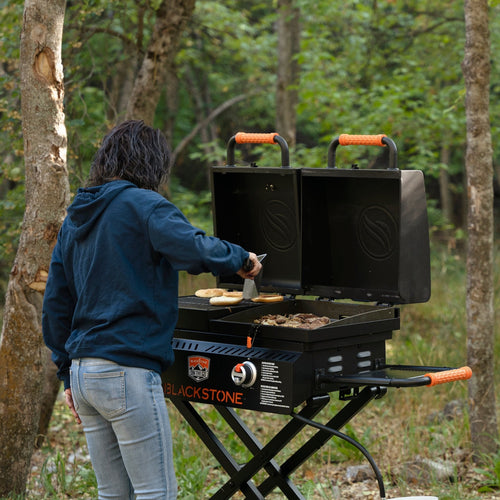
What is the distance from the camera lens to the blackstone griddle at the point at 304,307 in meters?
2.65

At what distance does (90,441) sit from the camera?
2568mm

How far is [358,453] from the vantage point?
4.64 metres

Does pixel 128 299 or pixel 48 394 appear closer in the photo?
pixel 128 299

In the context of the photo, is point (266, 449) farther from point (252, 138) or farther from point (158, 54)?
point (158, 54)

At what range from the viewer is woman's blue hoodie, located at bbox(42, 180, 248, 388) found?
2.39m

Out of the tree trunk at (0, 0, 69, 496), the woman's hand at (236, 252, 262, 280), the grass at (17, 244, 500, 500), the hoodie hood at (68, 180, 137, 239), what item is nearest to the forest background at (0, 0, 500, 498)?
the tree trunk at (0, 0, 69, 496)

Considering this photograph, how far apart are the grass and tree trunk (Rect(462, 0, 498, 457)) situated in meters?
0.24

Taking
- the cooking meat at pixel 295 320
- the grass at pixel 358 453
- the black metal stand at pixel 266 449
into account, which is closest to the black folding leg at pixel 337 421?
the black metal stand at pixel 266 449

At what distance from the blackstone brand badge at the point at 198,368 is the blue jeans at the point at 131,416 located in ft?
1.14

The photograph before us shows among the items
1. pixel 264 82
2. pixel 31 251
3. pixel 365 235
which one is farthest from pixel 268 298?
pixel 264 82

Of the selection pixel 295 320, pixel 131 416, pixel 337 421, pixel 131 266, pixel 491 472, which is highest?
pixel 131 266

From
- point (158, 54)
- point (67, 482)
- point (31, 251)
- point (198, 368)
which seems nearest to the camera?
point (198, 368)

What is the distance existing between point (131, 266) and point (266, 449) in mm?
1046

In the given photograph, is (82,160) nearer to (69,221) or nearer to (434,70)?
(69,221)
